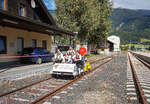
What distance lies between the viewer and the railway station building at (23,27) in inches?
504

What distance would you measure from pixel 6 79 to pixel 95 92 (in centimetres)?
491

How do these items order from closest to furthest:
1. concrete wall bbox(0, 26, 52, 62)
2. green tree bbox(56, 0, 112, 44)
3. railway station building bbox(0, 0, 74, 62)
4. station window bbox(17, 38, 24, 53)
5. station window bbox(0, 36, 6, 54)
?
1. railway station building bbox(0, 0, 74, 62)
2. station window bbox(0, 36, 6, 54)
3. concrete wall bbox(0, 26, 52, 62)
4. station window bbox(17, 38, 24, 53)
5. green tree bbox(56, 0, 112, 44)

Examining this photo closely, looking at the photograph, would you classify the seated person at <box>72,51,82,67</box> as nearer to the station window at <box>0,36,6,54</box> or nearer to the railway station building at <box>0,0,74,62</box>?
the railway station building at <box>0,0,74,62</box>

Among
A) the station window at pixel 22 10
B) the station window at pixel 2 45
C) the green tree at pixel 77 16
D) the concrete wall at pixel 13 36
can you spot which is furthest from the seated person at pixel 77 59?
the green tree at pixel 77 16

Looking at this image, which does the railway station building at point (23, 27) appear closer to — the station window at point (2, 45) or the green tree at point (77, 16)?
the station window at point (2, 45)

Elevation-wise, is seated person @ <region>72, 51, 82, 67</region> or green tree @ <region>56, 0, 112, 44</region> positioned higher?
green tree @ <region>56, 0, 112, 44</region>

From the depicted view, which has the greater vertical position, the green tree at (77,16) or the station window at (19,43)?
the green tree at (77,16)

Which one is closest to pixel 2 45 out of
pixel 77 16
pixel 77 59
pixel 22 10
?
pixel 22 10

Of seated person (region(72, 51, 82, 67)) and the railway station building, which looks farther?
the railway station building

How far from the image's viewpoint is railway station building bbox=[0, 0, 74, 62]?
12797 millimetres

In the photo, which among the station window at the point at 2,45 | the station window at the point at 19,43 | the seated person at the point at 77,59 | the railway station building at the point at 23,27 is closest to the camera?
the seated person at the point at 77,59

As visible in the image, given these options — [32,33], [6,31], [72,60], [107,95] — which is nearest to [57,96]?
[107,95]

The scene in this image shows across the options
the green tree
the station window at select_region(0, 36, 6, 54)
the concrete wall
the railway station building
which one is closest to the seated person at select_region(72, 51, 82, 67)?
the railway station building

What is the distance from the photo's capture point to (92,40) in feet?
117
